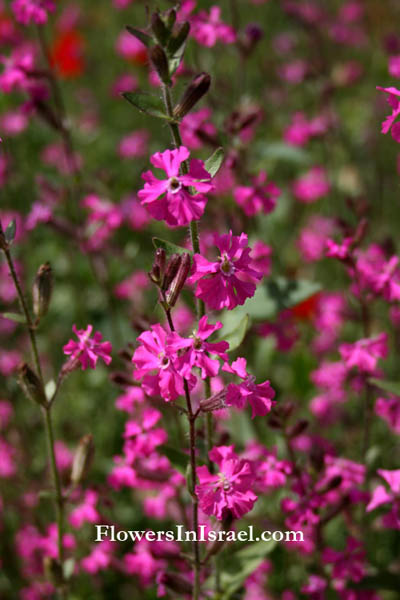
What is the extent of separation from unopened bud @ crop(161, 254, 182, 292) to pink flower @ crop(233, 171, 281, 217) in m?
0.81

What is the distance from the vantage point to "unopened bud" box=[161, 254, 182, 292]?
4.16ft

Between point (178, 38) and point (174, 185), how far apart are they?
332 mm

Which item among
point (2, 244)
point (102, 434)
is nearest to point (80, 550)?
point (102, 434)

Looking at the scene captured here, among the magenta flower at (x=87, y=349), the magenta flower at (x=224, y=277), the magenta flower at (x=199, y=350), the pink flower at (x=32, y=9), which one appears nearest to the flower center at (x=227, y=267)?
the magenta flower at (x=224, y=277)

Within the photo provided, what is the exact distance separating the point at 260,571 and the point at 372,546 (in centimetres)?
40

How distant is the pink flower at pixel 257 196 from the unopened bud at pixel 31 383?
2.89ft

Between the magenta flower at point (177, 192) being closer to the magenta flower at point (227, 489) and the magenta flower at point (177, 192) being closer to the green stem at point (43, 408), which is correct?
the green stem at point (43, 408)

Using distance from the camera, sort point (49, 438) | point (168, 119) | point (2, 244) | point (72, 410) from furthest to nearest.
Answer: point (72, 410)
point (49, 438)
point (2, 244)
point (168, 119)

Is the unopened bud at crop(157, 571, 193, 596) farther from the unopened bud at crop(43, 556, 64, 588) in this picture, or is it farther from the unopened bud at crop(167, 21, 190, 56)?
the unopened bud at crop(167, 21, 190, 56)

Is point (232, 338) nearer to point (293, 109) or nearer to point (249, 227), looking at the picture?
point (249, 227)

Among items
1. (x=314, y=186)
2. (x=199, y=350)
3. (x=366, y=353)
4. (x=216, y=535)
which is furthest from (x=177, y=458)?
(x=314, y=186)

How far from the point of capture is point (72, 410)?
123 inches

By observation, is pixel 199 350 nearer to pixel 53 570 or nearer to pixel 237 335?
pixel 237 335

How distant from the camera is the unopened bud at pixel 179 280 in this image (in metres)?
1.25
